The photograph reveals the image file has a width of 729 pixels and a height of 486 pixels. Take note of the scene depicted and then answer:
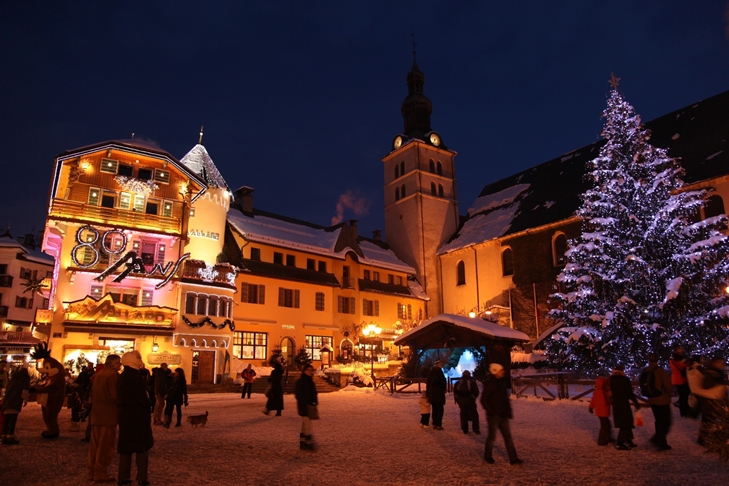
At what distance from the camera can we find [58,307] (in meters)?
29.1

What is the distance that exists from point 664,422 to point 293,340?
31.1 metres

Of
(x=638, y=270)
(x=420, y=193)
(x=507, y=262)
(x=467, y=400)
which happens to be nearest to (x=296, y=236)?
(x=420, y=193)

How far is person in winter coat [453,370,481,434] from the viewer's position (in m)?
12.8

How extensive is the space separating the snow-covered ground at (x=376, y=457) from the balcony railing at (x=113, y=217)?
57.7 feet

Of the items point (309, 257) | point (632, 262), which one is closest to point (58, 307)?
point (309, 257)

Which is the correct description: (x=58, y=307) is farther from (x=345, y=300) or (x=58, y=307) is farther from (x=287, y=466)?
(x=287, y=466)

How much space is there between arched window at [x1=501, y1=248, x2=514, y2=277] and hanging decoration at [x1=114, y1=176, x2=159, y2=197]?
26.9 meters

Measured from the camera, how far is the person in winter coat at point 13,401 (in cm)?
1120

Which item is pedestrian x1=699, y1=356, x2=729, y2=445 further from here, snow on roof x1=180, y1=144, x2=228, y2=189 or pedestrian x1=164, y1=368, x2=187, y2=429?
snow on roof x1=180, y1=144, x2=228, y2=189

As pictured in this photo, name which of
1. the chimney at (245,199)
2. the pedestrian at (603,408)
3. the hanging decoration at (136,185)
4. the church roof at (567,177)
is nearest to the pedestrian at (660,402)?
the pedestrian at (603,408)

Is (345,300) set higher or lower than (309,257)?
lower

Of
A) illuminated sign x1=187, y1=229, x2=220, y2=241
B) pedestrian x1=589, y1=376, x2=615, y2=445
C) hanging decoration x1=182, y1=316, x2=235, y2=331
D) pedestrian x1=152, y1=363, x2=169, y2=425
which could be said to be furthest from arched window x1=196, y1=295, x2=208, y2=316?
pedestrian x1=589, y1=376, x2=615, y2=445

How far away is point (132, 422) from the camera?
7.35 m

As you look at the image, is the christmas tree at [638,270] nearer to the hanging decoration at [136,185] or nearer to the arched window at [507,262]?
the arched window at [507,262]
